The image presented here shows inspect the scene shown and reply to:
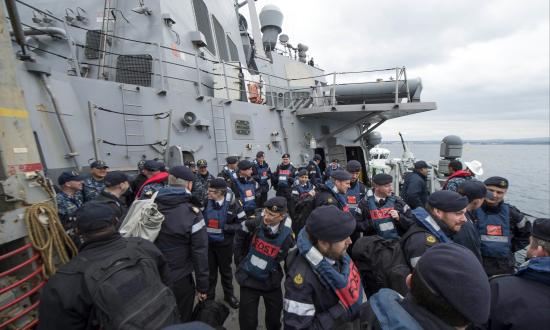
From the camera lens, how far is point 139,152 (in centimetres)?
477

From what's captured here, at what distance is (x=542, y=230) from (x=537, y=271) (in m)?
0.55

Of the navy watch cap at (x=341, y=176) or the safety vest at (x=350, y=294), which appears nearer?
the safety vest at (x=350, y=294)

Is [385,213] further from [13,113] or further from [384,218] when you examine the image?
[13,113]

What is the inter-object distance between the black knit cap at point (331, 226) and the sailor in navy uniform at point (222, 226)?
1764mm

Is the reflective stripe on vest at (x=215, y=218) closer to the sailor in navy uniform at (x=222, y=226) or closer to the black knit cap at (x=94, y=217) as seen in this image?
the sailor in navy uniform at (x=222, y=226)

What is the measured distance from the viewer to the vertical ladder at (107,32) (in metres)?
5.29

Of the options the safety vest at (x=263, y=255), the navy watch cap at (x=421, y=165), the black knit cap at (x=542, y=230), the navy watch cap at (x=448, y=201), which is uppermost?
the navy watch cap at (x=448, y=201)

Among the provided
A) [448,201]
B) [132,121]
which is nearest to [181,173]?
[448,201]

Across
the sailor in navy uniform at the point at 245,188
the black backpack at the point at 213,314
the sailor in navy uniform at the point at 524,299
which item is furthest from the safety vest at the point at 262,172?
the sailor in navy uniform at the point at 524,299

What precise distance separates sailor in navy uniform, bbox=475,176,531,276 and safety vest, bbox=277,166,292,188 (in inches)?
158

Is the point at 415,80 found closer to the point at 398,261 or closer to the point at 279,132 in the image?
the point at 279,132

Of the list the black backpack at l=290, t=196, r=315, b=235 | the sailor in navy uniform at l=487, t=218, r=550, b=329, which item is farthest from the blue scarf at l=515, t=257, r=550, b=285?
the black backpack at l=290, t=196, r=315, b=235

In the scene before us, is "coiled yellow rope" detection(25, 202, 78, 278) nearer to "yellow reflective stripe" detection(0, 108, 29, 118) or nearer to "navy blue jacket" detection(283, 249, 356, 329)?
"yellow reflective stripe" detection(0, 108, 29, 118)

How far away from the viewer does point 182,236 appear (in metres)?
2.54
